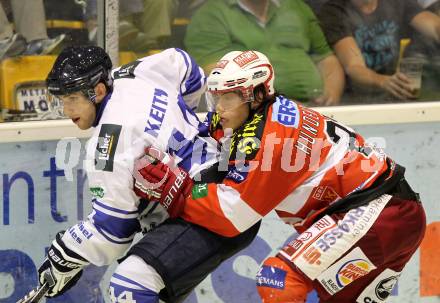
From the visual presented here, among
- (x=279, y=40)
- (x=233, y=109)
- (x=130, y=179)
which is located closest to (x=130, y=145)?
(x=130, y=179)

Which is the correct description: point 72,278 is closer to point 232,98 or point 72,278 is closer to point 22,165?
point 22,165

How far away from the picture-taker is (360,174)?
318 centimetres

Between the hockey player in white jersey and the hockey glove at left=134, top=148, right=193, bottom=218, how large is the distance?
3 centimetres

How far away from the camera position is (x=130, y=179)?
10.2 ft

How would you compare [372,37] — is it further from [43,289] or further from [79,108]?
[43,289]

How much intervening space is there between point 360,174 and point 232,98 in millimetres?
509

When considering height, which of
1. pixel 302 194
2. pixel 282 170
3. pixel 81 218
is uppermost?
pixel 282 170

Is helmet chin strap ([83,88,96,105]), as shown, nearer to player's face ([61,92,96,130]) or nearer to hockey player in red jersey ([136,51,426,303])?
player's face ([61,92,96,130])

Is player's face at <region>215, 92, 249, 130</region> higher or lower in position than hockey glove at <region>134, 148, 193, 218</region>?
higher

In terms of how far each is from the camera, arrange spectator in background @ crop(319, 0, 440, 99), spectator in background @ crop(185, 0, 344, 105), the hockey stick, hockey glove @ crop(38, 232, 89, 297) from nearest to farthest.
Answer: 1. hockey glove @ crop(38, 232, 89, 297)
2. the hockey stick
3. spectator in background @ crop(185, 0, 344, 105)
4. spectator in background @ crop(319, 0, 440, 99)

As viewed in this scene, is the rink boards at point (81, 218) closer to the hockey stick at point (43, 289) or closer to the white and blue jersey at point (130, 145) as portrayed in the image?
the hockey stick at point (43, 289)

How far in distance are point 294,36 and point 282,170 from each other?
127 centimetres

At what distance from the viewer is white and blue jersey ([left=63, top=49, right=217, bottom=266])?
3.11 meters

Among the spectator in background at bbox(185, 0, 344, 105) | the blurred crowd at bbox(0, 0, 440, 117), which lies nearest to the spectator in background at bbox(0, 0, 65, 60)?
the blurred crowd at bbox(0, 0, 440, 117)
